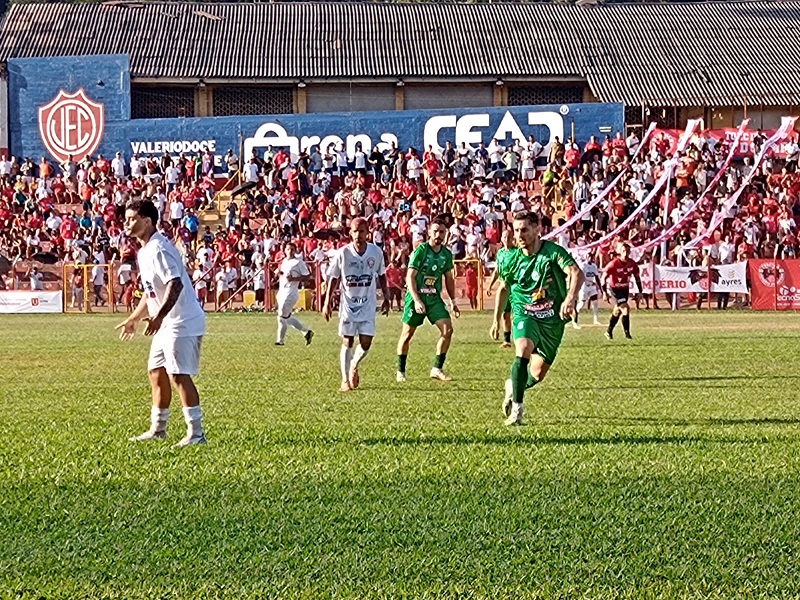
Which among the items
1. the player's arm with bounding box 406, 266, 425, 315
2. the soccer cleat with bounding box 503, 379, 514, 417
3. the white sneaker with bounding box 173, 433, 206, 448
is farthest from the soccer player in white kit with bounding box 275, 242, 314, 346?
the white sneaker with bounding box 173, 433, 206, 448

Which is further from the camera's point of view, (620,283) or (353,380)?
(620,283)

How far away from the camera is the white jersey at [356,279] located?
16.3 meters

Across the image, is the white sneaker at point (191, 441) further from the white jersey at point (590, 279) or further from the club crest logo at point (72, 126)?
the club crest logo at point (72, 126)

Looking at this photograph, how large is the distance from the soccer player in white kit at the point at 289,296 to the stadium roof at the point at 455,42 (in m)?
29.1

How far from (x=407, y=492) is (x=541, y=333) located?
163 inches

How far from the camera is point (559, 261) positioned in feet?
40.8

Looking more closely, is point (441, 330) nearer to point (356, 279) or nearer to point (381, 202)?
point (356, 279)

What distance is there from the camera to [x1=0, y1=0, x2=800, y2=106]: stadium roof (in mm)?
55438

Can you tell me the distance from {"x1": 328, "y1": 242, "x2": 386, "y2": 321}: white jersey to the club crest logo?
38.7 m

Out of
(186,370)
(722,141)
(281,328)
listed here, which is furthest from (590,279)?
(186,370)

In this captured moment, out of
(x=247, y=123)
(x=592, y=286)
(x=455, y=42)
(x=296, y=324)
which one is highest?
(x=455, y=42)

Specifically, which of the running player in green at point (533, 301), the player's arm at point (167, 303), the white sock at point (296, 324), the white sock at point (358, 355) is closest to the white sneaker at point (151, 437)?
the player's arm at point (167, 303)

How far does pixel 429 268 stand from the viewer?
17.6 m

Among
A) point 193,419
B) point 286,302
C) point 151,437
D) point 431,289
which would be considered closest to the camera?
point 193,419
